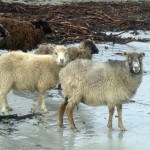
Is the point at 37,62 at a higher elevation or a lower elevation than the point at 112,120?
higher

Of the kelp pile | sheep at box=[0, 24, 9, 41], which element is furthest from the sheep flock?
the kelp pile

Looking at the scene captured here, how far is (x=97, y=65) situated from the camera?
9891 mm

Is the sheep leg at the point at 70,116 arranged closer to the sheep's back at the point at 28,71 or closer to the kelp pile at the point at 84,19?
the sheep's back at the point at 28,71

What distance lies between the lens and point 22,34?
1662cm

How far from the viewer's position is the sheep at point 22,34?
16.4 metres

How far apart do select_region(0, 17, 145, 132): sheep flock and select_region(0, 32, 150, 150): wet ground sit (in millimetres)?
237

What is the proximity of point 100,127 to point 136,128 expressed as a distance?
0.59 meters

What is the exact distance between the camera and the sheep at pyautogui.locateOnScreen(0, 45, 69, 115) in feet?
34.7

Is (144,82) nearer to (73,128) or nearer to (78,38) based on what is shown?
(73,128)

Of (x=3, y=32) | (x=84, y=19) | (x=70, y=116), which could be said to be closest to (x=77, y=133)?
(x=70, y=116)

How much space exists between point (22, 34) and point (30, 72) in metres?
6.04

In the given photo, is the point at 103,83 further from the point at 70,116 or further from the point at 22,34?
the point at 22,34

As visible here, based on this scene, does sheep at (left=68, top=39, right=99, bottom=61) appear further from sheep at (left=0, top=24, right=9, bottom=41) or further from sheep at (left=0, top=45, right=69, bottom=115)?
sheep at (left=0, top=24, right=9, bottom=41)

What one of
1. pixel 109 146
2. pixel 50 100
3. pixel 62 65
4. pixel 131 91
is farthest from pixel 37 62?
pixel 109 146
